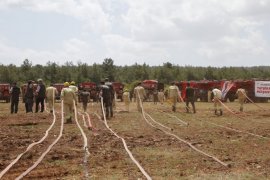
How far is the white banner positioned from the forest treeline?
159 ft

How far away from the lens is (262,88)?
47.7 meters

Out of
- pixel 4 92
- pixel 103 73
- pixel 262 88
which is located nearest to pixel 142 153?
pixel 262 88

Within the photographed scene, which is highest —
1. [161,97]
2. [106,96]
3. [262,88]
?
[262,88]

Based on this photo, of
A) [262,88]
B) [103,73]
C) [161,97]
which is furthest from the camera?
[103,73]

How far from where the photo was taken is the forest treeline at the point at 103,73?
93.7 m

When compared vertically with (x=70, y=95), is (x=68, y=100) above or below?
below

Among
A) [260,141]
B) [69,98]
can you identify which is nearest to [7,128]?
[69,98]

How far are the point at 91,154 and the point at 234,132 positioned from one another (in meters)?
6.87

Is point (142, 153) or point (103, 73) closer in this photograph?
point (142, 153)

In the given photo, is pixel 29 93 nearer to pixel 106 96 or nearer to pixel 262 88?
pixel 106 96

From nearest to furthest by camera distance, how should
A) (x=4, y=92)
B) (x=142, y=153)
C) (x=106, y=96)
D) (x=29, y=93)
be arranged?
(x=142, y=153) → (x=106, y=96) → (x=29, y=93) → (x=4, y=92)

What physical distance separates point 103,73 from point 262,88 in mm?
52755

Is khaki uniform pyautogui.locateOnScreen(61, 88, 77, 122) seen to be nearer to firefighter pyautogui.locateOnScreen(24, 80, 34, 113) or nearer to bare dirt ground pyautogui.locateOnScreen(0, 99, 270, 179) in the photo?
bare dirt ground pyautogui.locateOnScreen(0, 99, 270, 179)

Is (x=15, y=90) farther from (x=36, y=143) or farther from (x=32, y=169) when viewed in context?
(x=32, y=169)
